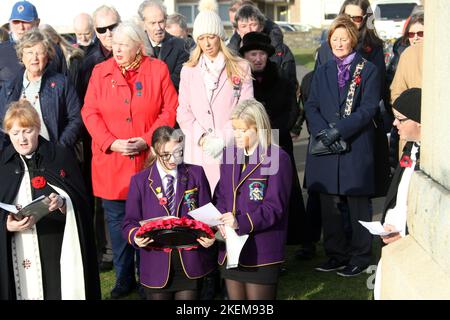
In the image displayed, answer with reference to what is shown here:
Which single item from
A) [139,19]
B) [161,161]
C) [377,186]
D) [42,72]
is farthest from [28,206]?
[139,19]

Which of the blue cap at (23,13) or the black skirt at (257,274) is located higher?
the blue cap at (23,13)

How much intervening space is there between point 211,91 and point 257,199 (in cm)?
167

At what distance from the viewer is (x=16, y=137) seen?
17.0ft

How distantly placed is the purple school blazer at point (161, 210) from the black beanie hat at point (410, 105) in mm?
1365

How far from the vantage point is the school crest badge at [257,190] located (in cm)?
515

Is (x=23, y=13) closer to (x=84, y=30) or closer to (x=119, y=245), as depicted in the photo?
(x=84, y=30)

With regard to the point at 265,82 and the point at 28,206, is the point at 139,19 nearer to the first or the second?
the point at 265,82

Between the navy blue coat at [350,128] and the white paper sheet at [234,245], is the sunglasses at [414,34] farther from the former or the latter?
the white paper sheet at [234,245]

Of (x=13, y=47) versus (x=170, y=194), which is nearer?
(x=170, y=194)

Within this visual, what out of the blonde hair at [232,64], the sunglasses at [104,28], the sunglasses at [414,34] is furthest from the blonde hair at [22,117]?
the sunglasses at [414,34]

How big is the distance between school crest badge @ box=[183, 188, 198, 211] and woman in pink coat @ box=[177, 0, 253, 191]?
1124 millimetres

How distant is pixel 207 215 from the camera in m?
4.90

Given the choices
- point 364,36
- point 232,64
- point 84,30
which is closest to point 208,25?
point 232,64

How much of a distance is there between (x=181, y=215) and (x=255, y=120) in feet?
2.62
